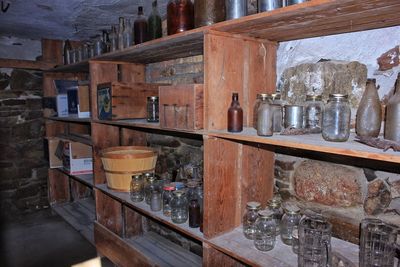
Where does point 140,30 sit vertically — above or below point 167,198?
above

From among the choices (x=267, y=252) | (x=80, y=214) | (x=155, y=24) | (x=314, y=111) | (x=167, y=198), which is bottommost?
(x=80, y=214)

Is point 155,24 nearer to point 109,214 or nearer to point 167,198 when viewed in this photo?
point 167,198

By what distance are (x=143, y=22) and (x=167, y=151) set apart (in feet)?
3.22

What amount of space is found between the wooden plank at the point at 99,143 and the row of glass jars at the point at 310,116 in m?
1.40

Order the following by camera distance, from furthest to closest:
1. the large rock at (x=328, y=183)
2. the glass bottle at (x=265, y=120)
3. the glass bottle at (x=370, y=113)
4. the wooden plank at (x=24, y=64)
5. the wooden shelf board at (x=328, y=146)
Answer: the wooden plank at (x=24, y=64)
the large rock at (x=328, y=183)
the glass bottle at (x=265, y=120)
the glass bottle at (x=370, y=113)
the wooden shelf board at (x=328, y=146)

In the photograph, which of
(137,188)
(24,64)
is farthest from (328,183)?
(24,64)

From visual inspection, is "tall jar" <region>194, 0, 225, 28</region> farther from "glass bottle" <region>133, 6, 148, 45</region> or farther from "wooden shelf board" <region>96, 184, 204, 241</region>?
"wooden shelf board" <region>96, 184, 204, 241</region>

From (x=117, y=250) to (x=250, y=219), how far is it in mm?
1316

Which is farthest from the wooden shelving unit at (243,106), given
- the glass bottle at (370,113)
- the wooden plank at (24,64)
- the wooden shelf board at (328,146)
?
the wooden plank at (24,64)

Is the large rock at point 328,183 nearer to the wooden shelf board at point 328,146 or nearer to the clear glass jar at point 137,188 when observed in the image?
the wooden shelf board at point 328,146

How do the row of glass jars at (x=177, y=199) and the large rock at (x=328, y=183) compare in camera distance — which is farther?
the row of glass jars at (x=177, y=199)

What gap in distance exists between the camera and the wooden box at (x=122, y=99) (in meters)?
2.09

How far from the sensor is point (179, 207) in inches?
68.8

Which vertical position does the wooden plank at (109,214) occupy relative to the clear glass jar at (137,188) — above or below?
below
